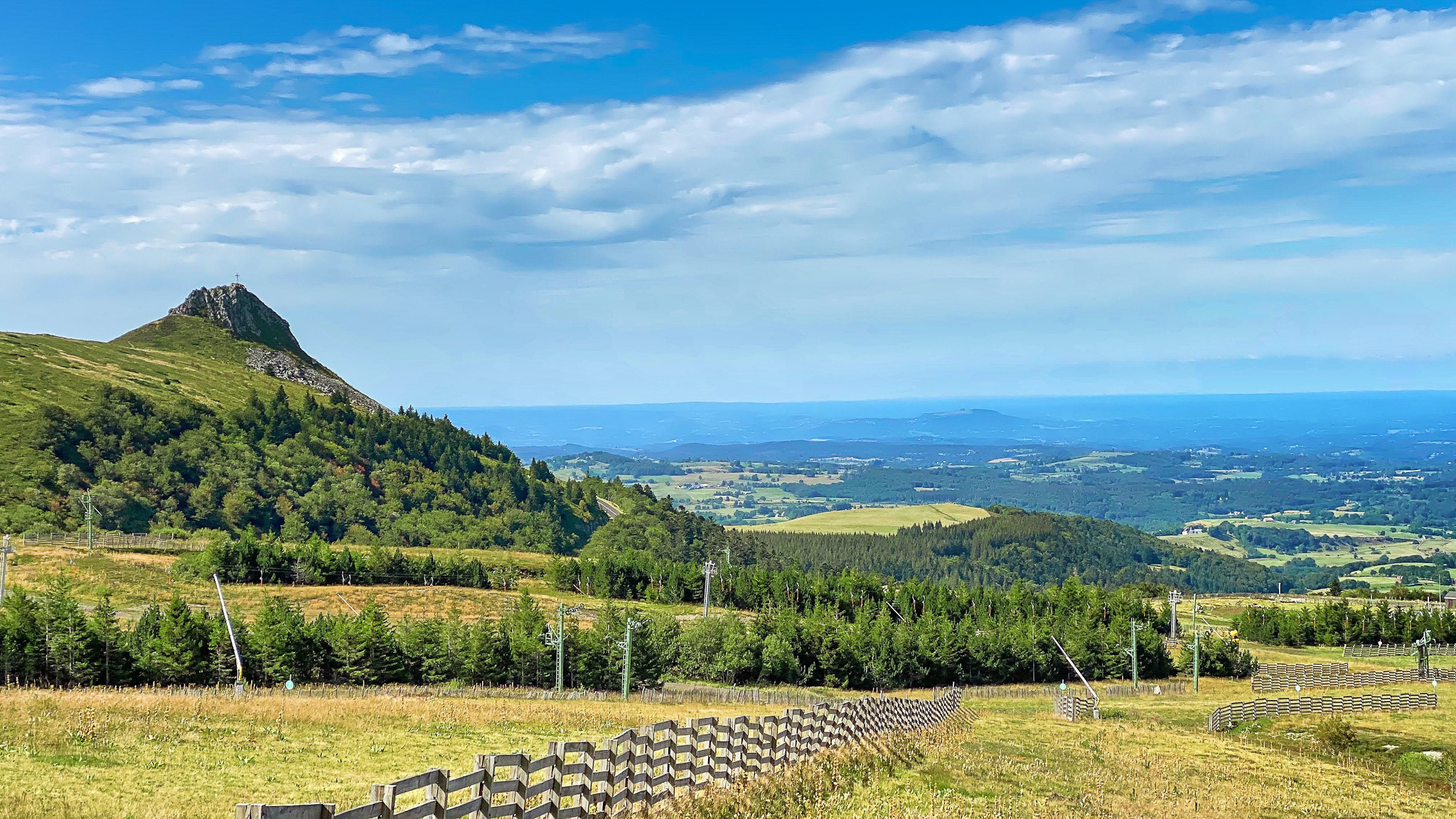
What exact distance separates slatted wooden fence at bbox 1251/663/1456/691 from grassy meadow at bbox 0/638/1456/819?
33984mm

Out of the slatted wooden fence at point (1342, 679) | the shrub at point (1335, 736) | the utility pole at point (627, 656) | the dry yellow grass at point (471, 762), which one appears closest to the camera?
the dry yellow grass at point (471, 762)

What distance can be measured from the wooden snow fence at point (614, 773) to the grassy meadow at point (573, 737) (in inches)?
26.9

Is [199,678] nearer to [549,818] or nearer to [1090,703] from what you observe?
[1090,703]

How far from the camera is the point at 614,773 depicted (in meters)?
16.5

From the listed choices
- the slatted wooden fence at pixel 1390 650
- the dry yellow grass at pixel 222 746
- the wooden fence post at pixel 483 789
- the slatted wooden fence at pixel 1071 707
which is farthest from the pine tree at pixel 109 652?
the slatted wooden fence at pixel 1390 650

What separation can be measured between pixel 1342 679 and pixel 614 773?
273 feet

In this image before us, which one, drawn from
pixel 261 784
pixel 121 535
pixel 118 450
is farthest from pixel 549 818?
pixel 118 450

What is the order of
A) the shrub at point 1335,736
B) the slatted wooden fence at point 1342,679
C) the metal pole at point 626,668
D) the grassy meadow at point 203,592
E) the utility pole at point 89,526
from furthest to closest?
the utility pole at point 89,526 < the grassy meadow at point 203,592 < the slatted wooden fence at point 1342,679 < the metal pole at point 626,668 < the shrub at point 1335,736

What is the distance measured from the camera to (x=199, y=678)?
71.1 meters

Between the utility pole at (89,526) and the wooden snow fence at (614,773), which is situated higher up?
the wooden snow fence at (614,773)

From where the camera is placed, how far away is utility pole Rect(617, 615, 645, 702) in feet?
239

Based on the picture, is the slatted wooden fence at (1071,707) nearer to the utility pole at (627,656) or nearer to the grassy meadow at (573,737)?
the grassy meadow at (573,737)

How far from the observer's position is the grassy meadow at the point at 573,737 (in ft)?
67.6

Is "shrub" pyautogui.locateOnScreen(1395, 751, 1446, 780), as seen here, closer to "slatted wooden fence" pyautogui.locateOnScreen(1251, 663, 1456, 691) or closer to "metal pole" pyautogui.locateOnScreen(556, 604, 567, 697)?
"slatted wooden fence" pyautogui.locateOnScreen(1251, 663, 1456, 691)
